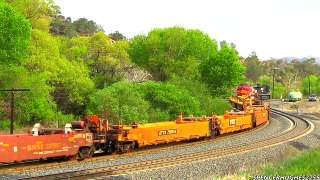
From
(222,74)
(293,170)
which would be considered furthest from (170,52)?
(293,170)

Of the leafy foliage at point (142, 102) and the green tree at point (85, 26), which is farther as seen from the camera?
the green tree at point (85, 26)

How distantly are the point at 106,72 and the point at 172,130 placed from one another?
34861 millimetres

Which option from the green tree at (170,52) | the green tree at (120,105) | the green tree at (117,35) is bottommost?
the green tree at (120,105)

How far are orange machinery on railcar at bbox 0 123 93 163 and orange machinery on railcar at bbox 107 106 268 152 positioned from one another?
218 centimetres

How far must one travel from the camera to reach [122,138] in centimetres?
2394

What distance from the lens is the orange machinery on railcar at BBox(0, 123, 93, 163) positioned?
1842 cm

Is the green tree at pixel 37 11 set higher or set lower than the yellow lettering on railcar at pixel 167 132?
higher

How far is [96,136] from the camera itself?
75.6 feet

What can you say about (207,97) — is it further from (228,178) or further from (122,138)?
(228,178)

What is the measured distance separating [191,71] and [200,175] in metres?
41.5

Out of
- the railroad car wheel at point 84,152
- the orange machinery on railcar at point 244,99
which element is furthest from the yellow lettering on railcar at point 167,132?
the orange machinery on railcar at point 244,99

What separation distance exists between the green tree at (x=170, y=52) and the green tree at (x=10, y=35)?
2428 cm

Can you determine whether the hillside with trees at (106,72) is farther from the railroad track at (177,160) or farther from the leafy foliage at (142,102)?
the railroad track at (177,160)

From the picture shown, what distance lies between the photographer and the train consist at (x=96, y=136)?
746 inches
